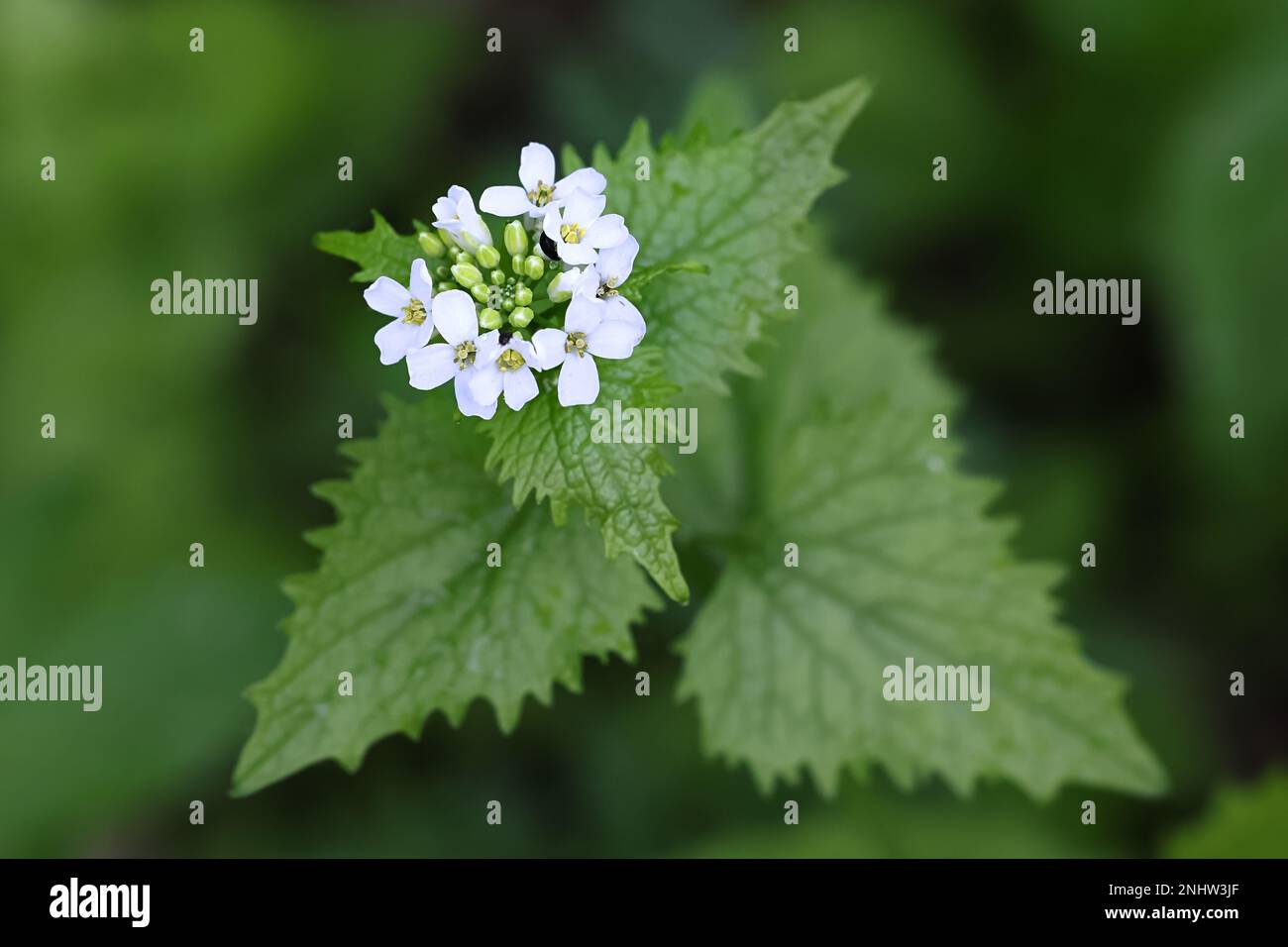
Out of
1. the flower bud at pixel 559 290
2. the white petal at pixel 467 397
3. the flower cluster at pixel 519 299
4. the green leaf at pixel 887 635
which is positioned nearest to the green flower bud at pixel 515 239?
the flower cluster at pixel 519 299

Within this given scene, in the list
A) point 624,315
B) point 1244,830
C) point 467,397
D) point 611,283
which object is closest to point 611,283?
point 611,283

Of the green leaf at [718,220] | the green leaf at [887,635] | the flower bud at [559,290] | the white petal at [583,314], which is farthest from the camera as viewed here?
the green leaf at [887,635]

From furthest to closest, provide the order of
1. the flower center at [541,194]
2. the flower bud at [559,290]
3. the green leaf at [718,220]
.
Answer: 1. the green leaf at [718,220]
2. the flower center at [541,194]
3. the flower bud at [559,290]

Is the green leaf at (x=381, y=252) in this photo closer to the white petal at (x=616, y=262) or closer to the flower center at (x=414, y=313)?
the flower center at (x=414, y=313)

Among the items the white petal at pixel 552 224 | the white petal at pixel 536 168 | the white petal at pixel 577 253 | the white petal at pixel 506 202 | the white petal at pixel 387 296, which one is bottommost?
the white petal at pixel 387 296

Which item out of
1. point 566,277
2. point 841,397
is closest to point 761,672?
point 841,397

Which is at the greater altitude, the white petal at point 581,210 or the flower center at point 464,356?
the white petal at point 581,210
